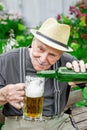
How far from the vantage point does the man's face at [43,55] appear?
3.33 metres

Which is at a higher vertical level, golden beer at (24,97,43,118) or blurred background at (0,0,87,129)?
golden beer at (24,97,43,118)

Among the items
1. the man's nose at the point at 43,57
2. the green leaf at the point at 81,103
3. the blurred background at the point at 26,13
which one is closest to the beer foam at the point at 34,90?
the man's nose at the point at 43,57

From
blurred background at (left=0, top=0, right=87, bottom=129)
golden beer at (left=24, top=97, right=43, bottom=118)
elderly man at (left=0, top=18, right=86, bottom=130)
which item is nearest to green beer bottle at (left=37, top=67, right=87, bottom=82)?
elderly man at (left=0, top=18, right=86, bottom=130)

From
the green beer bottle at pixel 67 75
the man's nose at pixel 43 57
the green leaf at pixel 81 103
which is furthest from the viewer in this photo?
the green leaf at pixel 81 103

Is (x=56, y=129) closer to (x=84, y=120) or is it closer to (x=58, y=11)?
(x=84, y=120)

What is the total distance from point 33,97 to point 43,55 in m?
0.41

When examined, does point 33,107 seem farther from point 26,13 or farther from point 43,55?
point 26,13

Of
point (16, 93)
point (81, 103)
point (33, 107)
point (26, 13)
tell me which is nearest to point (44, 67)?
point (33, 107)

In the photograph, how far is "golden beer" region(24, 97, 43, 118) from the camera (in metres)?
3.05

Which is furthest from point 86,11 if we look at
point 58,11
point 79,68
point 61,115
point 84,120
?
point 79,68

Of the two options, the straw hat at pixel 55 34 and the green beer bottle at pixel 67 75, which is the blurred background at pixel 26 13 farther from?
the green beer bottle at pixel 67 75

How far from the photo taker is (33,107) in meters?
3.08

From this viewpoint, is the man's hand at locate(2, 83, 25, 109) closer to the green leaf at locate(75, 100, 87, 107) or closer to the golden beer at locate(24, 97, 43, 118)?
the golden beer at locate(24, 97, 43, 118)

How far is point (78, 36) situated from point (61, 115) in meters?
5.46
